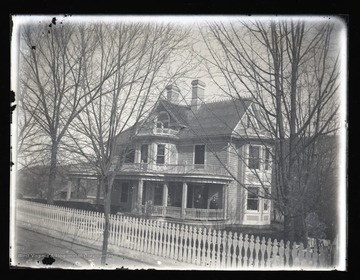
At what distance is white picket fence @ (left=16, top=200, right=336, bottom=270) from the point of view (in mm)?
5453

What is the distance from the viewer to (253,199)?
570 cm

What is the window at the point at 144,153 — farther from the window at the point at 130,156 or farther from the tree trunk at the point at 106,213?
the tree trunk at the point at 106,213

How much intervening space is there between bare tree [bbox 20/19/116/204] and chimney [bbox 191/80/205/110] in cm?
199

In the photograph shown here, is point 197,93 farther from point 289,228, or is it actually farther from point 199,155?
point 289,228

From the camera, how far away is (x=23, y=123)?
6270 millimetres

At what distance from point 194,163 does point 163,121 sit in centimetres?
118

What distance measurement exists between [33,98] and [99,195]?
2719 mm

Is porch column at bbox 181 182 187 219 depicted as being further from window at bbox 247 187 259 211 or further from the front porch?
window at bbox 247 187 259 211

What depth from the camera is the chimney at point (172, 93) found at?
6198 millimetres

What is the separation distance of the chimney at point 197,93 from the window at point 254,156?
1465mm

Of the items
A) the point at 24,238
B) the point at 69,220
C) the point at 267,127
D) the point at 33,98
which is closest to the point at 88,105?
the point at 33,98

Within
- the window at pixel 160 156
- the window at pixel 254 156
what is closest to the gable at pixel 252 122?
the window at pixel 254 156

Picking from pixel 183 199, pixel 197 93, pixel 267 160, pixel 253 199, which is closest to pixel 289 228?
pixel 253 199

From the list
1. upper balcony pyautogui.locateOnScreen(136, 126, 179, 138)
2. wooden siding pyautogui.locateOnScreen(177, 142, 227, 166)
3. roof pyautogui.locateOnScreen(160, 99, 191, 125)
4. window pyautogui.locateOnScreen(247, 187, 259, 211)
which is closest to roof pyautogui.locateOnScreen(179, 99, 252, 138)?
roof pyautogui.locateOnScreen(160, 99, 191, 125)
